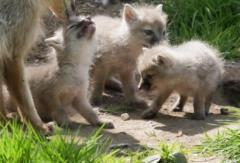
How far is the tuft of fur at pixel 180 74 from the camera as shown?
723 centimetres

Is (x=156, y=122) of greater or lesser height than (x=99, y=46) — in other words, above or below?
below

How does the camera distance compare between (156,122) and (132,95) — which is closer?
(156,122)

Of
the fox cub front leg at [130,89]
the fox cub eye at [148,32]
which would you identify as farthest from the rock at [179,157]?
the fox cub eye at [148,32]

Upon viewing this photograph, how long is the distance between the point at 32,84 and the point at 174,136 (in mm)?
1531

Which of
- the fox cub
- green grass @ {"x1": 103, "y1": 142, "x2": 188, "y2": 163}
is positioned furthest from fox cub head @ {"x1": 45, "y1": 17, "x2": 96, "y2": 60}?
green grass @ {"x1": 103, "y1": 142, "x2": 188, "y2": 163}

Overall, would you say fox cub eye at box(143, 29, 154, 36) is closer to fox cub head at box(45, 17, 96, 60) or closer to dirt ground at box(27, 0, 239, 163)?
dirt ground at box(27, 0, 239, 163)

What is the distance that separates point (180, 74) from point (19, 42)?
72.3 inches

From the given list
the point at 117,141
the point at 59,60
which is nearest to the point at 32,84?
the point at 59,60

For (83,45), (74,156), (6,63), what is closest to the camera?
(74,156)

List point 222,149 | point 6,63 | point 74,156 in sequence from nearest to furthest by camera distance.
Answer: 1. point 74,156
2. point 222,149
3. point 6,63

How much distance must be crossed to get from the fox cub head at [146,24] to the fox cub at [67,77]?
106cm

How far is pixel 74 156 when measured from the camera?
16.4 ft

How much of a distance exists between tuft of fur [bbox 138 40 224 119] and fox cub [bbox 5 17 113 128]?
63 centimetres

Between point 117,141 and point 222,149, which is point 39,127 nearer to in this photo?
point 117,141
